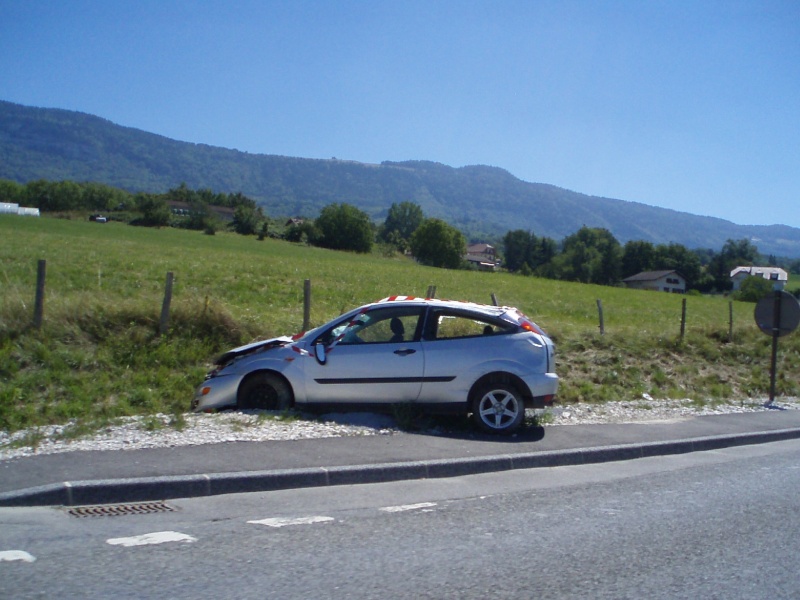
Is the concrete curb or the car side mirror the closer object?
the concrete curb

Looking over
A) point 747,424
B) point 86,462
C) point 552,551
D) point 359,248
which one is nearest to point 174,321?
point 86,462

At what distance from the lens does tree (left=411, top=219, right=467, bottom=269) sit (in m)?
123

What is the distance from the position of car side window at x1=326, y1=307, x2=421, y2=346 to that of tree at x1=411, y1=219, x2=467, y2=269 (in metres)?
112

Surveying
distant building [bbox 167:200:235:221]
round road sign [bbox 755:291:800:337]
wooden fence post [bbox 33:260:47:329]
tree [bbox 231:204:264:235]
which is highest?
distant building [bbox 167:200:235:221]

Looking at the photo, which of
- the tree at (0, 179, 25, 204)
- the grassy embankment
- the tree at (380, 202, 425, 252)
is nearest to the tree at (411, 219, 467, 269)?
the tree at (380, 202, 425, 252)

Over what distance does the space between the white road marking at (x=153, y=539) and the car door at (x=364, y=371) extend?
3.92m

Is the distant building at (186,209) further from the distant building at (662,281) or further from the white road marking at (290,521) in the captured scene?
the white road marking at (290,521)

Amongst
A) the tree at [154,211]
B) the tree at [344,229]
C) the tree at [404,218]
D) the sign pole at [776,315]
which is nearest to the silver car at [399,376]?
the sign pole at [776,315]

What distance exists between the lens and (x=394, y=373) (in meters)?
9.38

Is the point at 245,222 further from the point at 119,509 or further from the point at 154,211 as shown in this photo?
the point at 119,509

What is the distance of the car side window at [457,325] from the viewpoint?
31.6 feet

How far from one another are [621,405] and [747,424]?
1.95 m

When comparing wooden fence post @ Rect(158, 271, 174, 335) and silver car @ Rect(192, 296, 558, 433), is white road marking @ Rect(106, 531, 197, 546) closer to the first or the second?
silver car @ Rect(192, 296, 558, 433)

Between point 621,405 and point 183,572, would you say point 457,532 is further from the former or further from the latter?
point 621,405
